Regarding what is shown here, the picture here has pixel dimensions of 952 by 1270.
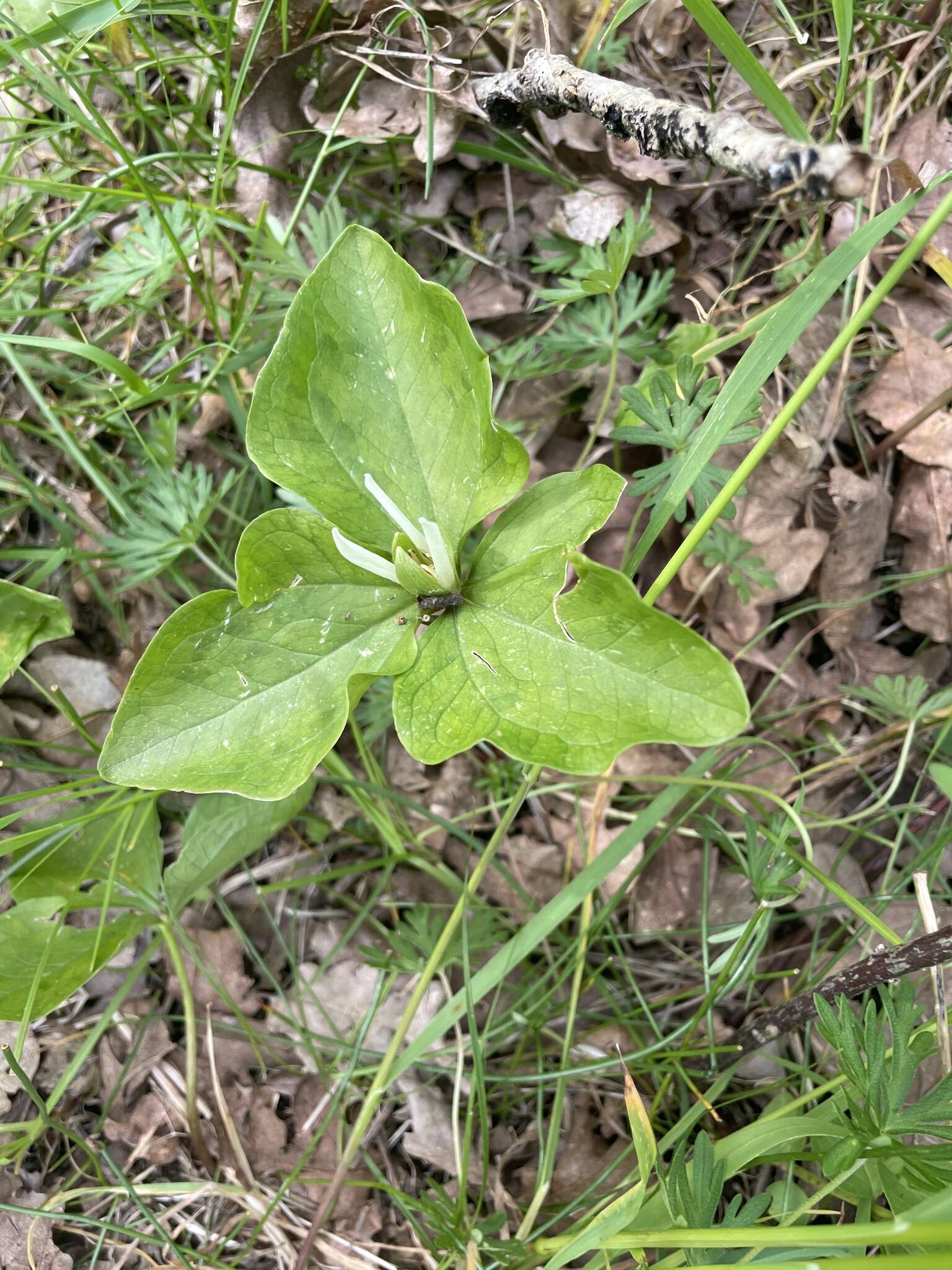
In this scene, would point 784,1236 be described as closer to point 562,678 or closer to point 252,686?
point 562,678

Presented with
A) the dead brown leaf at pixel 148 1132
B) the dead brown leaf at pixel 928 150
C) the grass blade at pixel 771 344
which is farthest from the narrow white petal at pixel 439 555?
the dead brown leaf at pixel 148 1132

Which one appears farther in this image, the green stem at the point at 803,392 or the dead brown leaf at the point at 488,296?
the dead brown leaf at the point at 488,296

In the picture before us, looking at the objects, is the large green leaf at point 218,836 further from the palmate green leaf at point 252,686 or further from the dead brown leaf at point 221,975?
the palmate green leaf at point 252,686

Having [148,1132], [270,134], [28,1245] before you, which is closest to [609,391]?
[270,134]

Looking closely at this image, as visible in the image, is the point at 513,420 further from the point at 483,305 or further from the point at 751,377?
the point at 751,377

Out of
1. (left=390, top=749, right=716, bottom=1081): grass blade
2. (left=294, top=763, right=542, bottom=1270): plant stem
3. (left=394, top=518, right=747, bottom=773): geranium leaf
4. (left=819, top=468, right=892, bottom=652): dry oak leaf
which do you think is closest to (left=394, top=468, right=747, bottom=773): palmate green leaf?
(left=394, top=518, right=747, bottom=773): geranium leaf

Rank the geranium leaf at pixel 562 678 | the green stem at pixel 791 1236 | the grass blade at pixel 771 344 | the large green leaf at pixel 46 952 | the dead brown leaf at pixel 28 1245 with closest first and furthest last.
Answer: the green stem at pixel 791 1236, the geranium leaf at pixel 562 678, the grass blade at pixel 771 344, the large green leaf at pixel 46 952, the dead brown leaf at pixel 28 1245

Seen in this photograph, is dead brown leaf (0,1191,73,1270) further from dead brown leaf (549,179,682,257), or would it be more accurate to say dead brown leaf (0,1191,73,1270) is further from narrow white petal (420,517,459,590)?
dead brown leaf (549,179,682,257)
